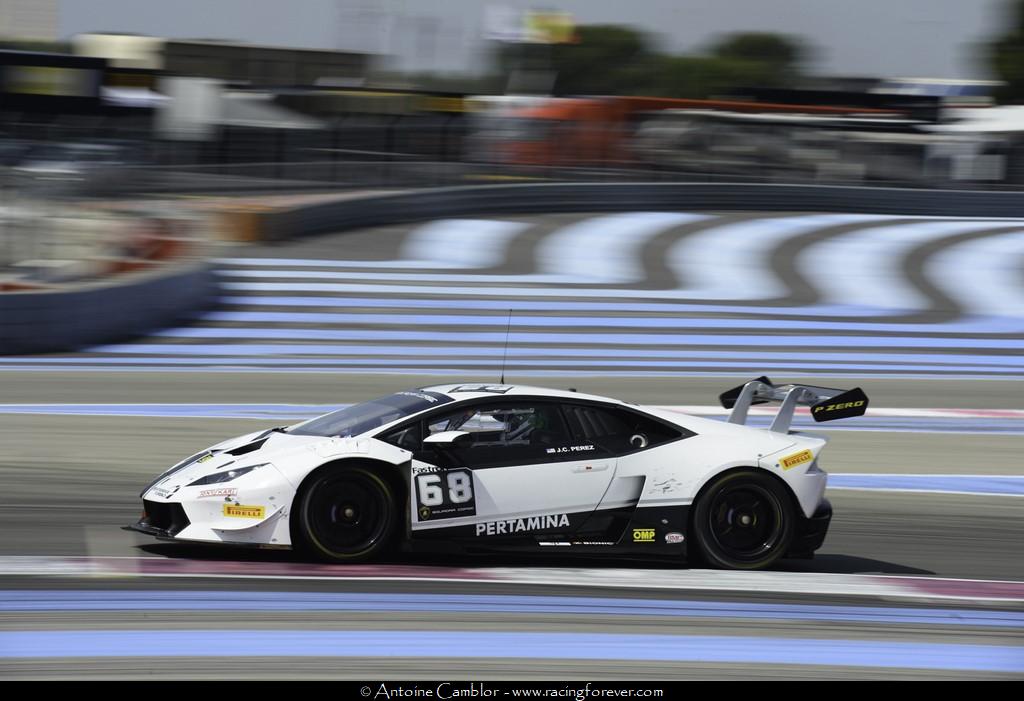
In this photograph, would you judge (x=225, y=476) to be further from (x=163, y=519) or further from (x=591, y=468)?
(x=591, y=468)

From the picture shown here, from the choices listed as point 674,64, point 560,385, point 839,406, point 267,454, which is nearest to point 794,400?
point 839,406

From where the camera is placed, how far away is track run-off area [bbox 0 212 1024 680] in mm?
5914

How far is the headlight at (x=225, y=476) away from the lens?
680 cm

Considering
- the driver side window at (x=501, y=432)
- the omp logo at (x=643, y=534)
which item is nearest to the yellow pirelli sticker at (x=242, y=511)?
the driver side window at (x=501, y=432)

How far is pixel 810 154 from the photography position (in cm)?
3089

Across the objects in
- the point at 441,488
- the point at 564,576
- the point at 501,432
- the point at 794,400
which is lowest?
the point at 564,576

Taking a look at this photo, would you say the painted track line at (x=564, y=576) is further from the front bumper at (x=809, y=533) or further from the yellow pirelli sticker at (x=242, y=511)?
the yellow pirelli sticker at (x=242, y=511)

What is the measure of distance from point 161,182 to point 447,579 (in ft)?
56.9

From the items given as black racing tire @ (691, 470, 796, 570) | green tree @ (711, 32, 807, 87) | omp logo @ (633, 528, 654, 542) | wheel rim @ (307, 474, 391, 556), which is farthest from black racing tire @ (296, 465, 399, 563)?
green tree @ (711, 32, 807, 87)

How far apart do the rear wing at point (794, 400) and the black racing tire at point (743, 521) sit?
52cm

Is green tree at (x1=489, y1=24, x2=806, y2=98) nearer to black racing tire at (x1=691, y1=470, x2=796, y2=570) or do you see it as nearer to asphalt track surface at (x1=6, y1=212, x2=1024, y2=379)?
asphalt track surface at (x1=6, y1=212, x2=1024, y2=379)

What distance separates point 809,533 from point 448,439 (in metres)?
2.18

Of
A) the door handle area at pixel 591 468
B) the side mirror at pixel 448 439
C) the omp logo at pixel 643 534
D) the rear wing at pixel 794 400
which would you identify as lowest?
the omp logo at pixel 643 534

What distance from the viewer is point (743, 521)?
7441mm
